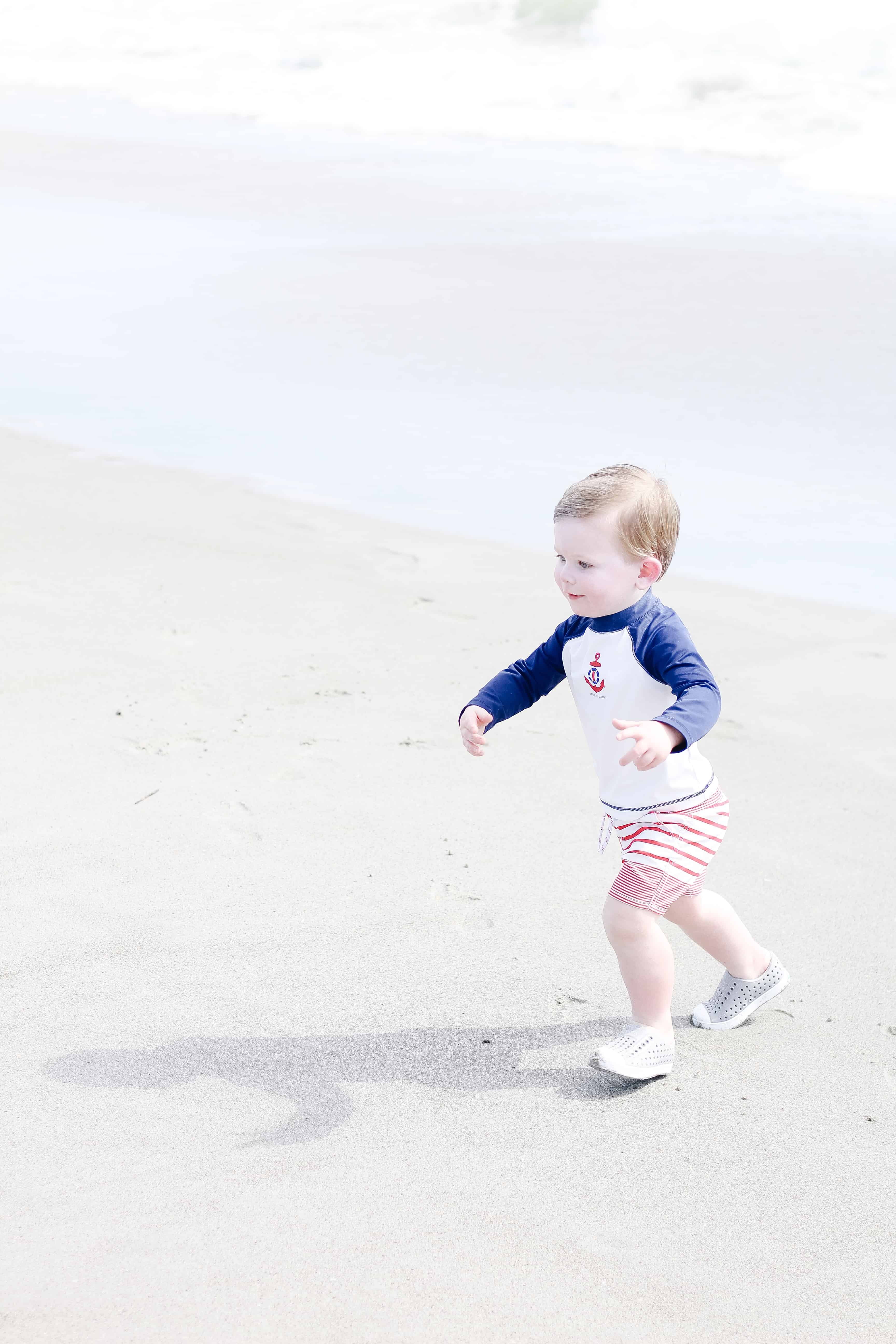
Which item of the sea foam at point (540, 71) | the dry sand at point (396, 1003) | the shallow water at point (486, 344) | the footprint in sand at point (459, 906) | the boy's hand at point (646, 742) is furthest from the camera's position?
the sea foam at point (540, 71)

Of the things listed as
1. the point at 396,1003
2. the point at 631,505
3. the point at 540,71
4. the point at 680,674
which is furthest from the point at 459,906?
the point at 540,71

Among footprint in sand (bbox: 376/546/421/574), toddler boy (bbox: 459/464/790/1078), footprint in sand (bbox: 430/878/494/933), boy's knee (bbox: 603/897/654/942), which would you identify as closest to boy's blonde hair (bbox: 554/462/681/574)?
toddler boy (bbox: 459/464/790/1078)

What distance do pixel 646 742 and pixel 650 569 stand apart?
1.27 ft

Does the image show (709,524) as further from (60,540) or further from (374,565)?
(60,540)

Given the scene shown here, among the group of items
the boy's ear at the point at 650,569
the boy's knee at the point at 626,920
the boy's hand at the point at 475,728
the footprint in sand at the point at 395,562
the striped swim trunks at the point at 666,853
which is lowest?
the footprint in sand at the point at 395,562

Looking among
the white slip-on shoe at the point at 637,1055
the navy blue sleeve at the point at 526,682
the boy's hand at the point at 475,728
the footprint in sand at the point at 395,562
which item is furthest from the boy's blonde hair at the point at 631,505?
the footprint in sand at the point at 395,562

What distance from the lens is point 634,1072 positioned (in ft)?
8.11

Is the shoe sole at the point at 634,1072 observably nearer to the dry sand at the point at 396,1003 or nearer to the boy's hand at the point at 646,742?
the dry sand at the point at 396,1003

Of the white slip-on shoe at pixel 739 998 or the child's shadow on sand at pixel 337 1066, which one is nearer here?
the child's shadow on sand at pixel 337 1066

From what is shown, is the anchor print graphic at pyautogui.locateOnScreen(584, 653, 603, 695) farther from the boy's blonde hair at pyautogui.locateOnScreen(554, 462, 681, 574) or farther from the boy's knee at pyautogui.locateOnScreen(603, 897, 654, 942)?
the boy's knee at pyautogui.locateOnScreen(603, 897, 654, 942)

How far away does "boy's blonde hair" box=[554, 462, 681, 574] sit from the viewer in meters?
2.42

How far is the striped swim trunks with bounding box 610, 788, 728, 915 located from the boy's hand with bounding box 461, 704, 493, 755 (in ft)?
1.01

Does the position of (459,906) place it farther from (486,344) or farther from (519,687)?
(486,344)

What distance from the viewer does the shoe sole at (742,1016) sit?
273 cm
